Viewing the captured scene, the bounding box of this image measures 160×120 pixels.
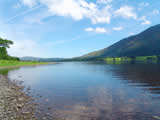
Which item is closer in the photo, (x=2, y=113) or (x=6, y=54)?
(x=2, y=113)

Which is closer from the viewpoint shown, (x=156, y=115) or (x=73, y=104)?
(x=156, y=115)

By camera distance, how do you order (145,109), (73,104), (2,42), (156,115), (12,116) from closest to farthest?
(12,116) → (156,115) → (145,109) → (73,104) → (2,42)

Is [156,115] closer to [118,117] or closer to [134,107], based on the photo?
[134,107]

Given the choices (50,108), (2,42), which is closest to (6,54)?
(2,42)

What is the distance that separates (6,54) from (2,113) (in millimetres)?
155094

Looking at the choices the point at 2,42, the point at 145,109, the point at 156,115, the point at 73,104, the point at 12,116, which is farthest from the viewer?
the point at 2,42

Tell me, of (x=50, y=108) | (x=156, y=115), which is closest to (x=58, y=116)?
(x=50, y=108)

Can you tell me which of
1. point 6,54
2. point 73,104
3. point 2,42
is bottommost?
point 73,104

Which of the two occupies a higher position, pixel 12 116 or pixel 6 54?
pixel 6 54

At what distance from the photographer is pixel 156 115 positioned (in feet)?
41.1

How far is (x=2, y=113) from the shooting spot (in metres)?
12.0

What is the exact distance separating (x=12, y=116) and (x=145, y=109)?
569 inches

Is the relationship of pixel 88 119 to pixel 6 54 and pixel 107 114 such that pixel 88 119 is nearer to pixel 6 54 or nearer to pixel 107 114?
pixel 107 114

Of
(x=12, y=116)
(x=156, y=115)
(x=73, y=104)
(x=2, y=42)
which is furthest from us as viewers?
(x=2, y=42)
